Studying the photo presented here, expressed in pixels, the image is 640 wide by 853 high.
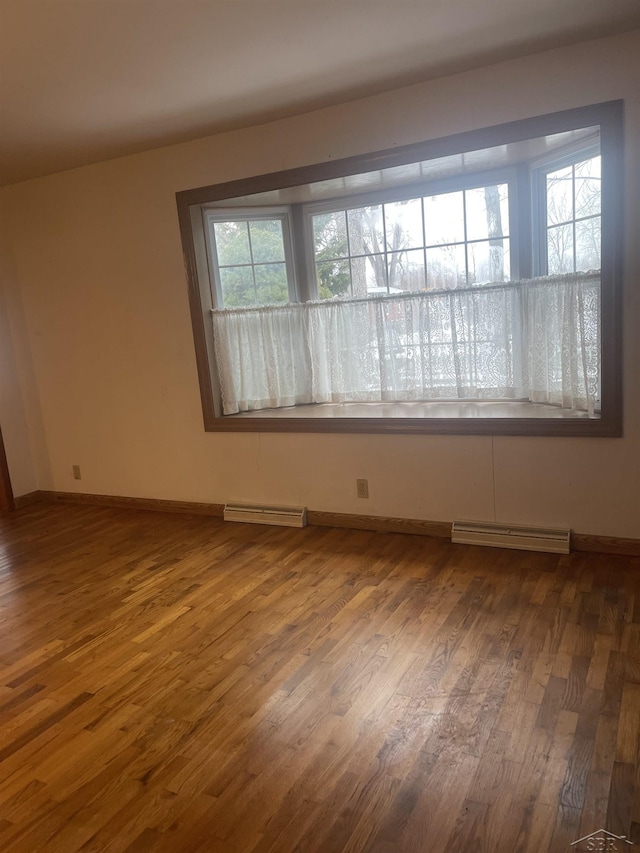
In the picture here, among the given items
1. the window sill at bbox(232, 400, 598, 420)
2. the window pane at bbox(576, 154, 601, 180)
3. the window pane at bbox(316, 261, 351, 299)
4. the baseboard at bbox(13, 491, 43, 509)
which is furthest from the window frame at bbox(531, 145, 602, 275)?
the baseboard at bbox(13, 491, 43, 509)

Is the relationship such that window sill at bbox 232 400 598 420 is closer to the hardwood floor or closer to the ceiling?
the hardwood floor

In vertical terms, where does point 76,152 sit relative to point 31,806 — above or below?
above

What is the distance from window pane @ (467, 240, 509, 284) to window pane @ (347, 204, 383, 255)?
23.6 inches

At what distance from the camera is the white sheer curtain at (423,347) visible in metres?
3.13

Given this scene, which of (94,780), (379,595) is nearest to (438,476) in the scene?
(379,595)

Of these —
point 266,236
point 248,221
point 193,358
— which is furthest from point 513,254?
point 193,358

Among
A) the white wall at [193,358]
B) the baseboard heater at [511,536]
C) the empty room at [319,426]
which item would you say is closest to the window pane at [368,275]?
the empty room at [319,426]

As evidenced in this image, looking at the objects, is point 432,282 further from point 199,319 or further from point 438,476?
point 199,319

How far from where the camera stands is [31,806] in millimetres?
1709

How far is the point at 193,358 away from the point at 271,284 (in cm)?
73

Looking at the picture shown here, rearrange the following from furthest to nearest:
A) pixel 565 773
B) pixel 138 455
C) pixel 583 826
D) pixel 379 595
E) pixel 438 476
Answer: pixel 138 455 → pixel 438 476 → pixel 379 595 → pixel 565 773 → pixel 583 826

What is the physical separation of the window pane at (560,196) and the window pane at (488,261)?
29 centimetres

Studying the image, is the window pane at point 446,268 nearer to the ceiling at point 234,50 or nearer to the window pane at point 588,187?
the window pane at point 588,187

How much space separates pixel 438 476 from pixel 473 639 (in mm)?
1192
